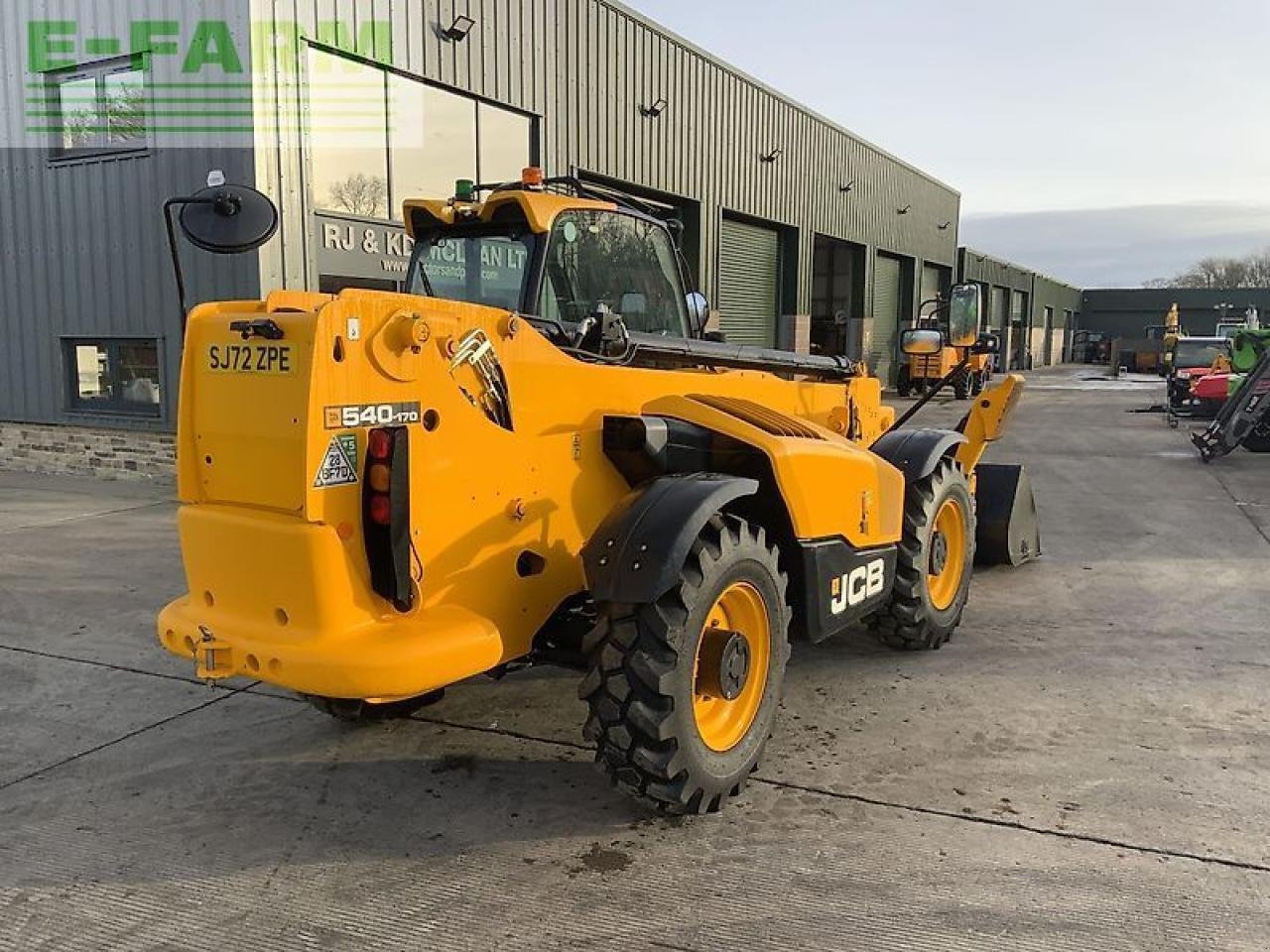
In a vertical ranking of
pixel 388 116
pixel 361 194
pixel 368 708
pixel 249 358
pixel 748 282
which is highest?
pixel 388 116

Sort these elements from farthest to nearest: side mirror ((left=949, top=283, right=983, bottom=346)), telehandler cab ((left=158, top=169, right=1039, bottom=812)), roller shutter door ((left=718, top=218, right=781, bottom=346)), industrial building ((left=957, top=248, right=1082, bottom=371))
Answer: industrial building ((left=957, top=248, right=1082, bottom=371)) → side mirror ((left=949, top=283, right=983, bottom=346)) → roller shutter door ((left=718, top=218, right=781, bottom=346)) → telehandler cab ((left=158, top=169, right=1039, bottom=812))

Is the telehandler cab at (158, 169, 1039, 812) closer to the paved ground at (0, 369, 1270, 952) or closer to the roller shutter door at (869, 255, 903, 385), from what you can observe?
the paved ground at (0, 369, 1270, 952)

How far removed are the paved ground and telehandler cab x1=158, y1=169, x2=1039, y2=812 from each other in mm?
374

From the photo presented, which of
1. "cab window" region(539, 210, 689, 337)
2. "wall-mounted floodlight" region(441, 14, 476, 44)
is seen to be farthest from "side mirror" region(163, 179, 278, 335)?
"wall-mounted floodlight" region(441, 14, 476, 44)

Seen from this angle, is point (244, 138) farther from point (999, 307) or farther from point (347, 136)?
point (999, 307)

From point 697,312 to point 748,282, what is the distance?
17596 millimetres

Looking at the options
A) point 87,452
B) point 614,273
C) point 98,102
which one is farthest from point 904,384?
point 614,273

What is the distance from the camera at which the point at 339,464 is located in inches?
127

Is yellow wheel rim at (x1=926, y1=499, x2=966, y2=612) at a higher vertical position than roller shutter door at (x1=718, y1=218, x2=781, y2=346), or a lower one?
lower

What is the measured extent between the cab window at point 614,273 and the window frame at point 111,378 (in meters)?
8.47

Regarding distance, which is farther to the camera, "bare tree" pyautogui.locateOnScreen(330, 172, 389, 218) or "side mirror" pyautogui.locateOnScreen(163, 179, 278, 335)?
"bare tree" pyautogui.locateOnScreen(330, 172, 389, 218)

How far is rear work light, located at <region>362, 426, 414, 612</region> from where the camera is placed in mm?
Result: 3236

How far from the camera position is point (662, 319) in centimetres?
501

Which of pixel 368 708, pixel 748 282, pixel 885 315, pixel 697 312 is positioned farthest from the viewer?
pixel 885 315
